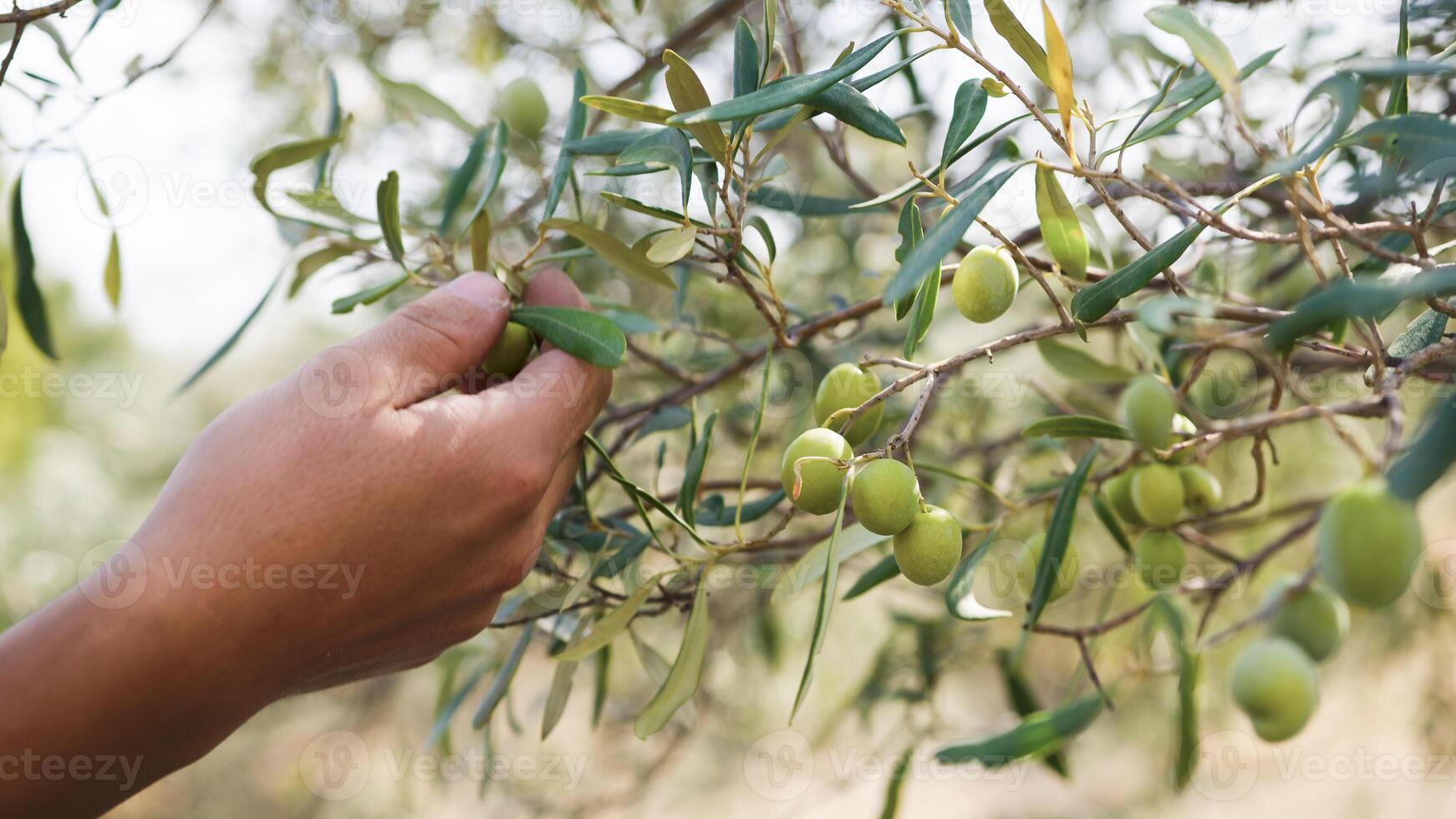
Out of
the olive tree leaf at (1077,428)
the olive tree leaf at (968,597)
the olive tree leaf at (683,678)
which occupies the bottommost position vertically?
the olive tree leaf at (683,678)

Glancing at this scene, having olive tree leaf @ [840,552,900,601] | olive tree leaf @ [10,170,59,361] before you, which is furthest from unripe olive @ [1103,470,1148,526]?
olive tree leaf @ [10,170,59,361]

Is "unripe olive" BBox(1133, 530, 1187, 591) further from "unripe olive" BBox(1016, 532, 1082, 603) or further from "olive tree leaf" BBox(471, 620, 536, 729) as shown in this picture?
"olive tree leaf" BBox(471, 620, 536, 729)

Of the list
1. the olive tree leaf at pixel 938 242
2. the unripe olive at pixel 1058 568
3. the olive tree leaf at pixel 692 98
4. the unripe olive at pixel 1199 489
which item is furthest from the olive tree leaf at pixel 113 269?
the unripe olive at pixel 1199 489

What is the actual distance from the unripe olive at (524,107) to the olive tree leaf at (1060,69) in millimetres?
729

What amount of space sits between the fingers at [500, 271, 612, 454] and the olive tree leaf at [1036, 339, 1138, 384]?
0.47 m

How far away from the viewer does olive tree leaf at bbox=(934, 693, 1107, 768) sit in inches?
31.0

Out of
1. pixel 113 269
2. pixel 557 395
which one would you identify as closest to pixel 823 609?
pixel 557 395

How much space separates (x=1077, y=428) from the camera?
0.80 metres

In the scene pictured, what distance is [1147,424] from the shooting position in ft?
2.09

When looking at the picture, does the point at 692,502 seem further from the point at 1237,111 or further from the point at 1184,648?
the point at 1237,111

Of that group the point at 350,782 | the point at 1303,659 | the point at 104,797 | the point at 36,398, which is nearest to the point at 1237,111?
the point at 1303,659

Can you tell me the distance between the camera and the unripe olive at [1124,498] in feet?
2.84

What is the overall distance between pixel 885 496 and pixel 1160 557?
359 mm

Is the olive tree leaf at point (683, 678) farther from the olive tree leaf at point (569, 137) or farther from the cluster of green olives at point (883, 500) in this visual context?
the olive tree leaf at point (569, 137)
